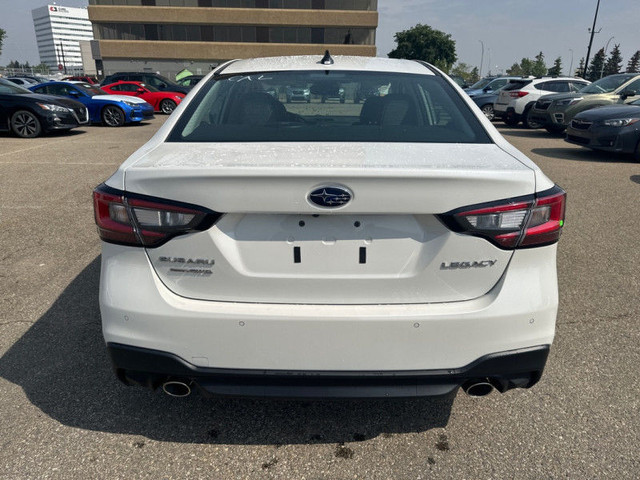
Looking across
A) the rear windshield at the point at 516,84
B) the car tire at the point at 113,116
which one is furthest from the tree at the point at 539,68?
the car tire at the point at 113,116

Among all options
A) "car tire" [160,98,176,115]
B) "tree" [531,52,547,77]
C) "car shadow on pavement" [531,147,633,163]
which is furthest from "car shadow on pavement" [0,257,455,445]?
"tree" [531,52,547,77]

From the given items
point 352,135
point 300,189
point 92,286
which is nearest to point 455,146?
point 352,135

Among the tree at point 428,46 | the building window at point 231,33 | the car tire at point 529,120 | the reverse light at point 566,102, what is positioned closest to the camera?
the reverse light at point 566,102

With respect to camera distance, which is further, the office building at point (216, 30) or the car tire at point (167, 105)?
the office building at point (216, 30)

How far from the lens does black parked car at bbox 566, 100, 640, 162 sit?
31.9ft

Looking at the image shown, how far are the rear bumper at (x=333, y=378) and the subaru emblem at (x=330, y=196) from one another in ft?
2.17

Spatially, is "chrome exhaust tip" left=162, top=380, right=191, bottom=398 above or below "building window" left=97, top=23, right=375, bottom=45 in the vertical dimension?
below

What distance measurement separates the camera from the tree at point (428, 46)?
8925 cm

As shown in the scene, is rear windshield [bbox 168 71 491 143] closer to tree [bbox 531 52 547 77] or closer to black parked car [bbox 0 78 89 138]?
black parked car [bbox 0 78 89 138]

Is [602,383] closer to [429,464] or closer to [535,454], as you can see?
[535,454]

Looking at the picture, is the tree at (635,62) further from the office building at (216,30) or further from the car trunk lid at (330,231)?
the car trunk lid at (330,231)

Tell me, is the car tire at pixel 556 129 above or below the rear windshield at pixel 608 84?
below

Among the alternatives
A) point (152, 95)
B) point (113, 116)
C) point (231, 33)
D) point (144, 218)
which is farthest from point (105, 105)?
point (231, 33)

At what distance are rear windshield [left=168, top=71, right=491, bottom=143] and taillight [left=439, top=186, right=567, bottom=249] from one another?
56 cm
